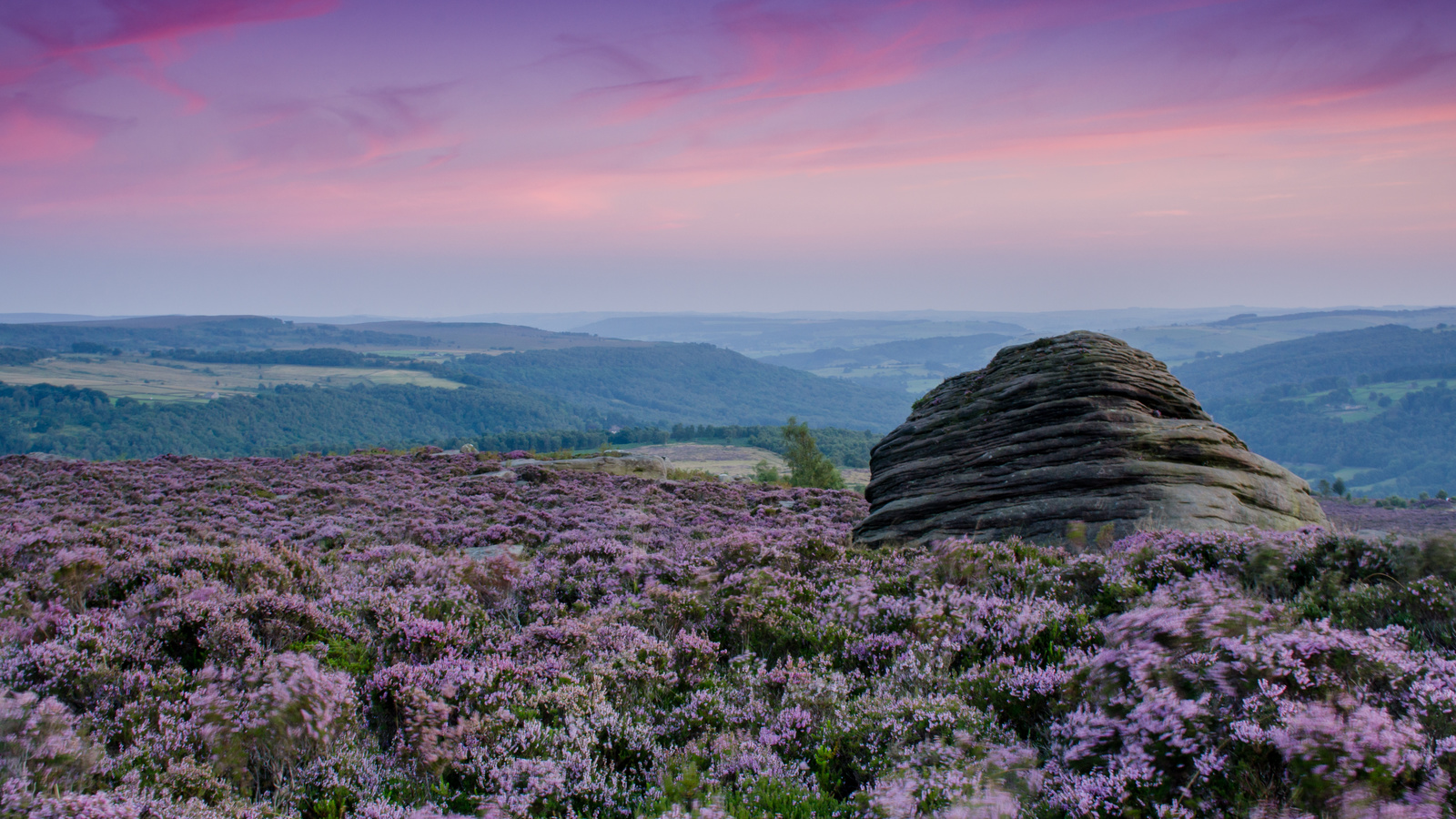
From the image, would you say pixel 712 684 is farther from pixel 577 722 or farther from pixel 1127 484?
pixel 1127 484

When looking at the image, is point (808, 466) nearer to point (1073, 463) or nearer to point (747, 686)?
point (1073, 463)

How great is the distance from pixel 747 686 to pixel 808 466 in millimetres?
56426

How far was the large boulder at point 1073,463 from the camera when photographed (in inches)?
445

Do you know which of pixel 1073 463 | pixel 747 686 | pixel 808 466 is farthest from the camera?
pixel 808 466

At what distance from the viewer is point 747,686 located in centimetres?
500

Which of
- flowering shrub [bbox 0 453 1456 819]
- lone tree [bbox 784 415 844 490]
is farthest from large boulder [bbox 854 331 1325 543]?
lone tree [bbox 784 415 844 490]

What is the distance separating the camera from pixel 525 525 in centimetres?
1484

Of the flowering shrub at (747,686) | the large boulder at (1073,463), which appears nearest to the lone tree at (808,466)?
the large boulder at (1073,463)

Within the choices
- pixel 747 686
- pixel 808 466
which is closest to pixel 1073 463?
pixel 747 686

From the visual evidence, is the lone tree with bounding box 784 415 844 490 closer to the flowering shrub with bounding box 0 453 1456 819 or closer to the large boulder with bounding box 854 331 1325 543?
the large boulder with bounding box 854 331 1325 543

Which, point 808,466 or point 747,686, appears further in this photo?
point 808,466

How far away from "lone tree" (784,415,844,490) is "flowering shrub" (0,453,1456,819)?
163 feet

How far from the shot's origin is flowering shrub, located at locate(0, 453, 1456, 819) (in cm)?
301

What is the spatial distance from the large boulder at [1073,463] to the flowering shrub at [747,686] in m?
3.32
